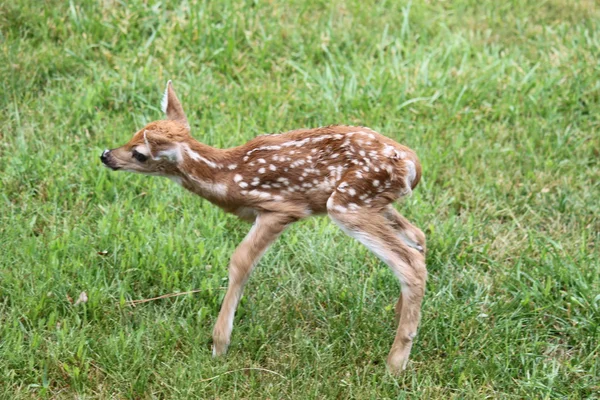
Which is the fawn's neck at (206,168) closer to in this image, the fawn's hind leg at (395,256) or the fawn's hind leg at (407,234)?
the fawn's hind leg at (395,256)

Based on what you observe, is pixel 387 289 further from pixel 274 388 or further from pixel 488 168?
pixel 488 168

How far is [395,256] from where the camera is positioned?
4.83 meters

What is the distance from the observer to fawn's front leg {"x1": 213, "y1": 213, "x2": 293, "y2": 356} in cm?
490

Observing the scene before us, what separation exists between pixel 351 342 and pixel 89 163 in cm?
245

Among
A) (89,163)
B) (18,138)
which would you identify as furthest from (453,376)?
(18,138)

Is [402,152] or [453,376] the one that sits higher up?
[402,152]

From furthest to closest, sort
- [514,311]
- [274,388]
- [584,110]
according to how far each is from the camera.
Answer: [584,110] < [514,311] < [274,388]

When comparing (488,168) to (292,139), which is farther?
(488,168)

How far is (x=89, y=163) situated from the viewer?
6.42m

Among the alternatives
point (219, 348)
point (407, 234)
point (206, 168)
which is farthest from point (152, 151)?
point (407, 234)

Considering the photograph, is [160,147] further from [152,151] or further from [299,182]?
[299,182]

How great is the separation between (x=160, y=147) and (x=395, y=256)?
4.55 ft

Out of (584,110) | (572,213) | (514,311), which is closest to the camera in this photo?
(514,311)

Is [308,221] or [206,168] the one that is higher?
[206,168]
